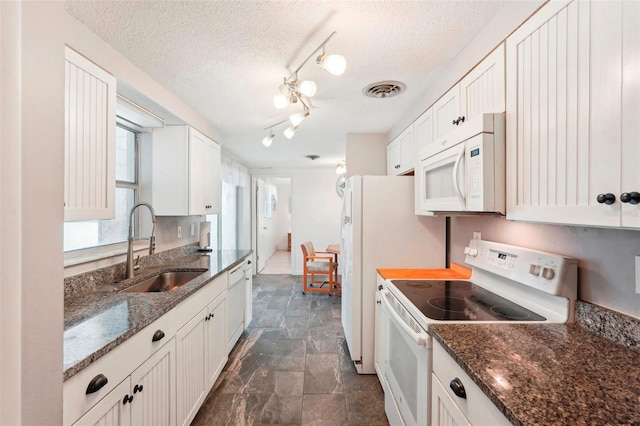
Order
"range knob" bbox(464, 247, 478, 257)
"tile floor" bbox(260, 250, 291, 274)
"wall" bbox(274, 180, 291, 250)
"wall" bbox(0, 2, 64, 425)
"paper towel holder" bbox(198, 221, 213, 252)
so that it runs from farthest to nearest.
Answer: "wall" bbox(274, 180, 291, 250) → "tile floor" bbox(260, 250, 291, 274) → "paper towel holder" bbox(198, 221, 213, 252) → "range knob" bbox(464, 247, 478, 257) → "wall" bbox(0, 2, 64, 425)

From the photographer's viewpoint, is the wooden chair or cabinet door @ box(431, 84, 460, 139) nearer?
cabinet door @ box(431, 84, 460, 139)

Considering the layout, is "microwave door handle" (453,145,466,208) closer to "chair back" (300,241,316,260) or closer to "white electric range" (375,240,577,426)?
"white electric range" (375,240,577,426)

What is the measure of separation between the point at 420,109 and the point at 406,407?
6.79ft

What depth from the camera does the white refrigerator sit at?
231 cm

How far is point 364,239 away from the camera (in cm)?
231

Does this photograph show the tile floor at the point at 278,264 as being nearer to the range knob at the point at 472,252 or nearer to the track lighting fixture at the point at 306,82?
the track lighting fixture at the point at 306,82

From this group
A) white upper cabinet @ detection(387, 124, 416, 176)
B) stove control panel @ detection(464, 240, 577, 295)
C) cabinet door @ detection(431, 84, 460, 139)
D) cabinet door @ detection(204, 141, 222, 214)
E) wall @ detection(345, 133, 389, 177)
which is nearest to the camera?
stove control panel @ detection(464, 240, 577, 295)

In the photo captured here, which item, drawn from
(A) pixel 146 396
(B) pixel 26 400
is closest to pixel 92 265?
(A) pixel 146 396

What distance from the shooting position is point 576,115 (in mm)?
859

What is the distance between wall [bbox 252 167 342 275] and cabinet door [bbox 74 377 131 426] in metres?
4.50

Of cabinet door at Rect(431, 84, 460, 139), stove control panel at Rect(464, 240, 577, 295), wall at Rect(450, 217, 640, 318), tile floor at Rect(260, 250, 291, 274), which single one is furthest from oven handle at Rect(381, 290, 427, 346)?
tile floor at Rect(260, 250, 291, 274)

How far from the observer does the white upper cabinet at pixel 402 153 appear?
2.42 metres

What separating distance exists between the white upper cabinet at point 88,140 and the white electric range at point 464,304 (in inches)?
66.1

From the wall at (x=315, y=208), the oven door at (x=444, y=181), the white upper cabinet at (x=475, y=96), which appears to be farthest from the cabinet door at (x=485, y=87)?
the wall at (x=315, y=208)
